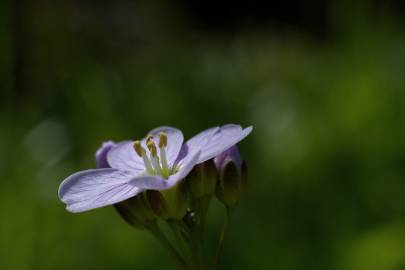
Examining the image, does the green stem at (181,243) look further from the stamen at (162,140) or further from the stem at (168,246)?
the stamen at (162,140)

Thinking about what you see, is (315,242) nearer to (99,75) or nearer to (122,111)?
(122,111)

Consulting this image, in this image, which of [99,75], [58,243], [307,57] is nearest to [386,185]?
[58,243]

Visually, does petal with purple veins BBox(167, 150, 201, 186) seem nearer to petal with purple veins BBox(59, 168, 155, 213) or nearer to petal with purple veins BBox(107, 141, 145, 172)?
petal with purple veins BBox(59, 168, 155, 213)

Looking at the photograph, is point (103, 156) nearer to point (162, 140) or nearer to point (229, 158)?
point (162, 140)

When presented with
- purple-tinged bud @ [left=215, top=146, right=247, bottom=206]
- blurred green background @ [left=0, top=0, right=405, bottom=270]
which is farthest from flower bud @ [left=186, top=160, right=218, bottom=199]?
blurred green background @ [left=0, top=0, right=405, bottom=270]

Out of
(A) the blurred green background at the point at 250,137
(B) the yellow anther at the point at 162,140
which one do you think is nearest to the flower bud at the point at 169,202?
(B) the yellow anther at the point at 162,140
